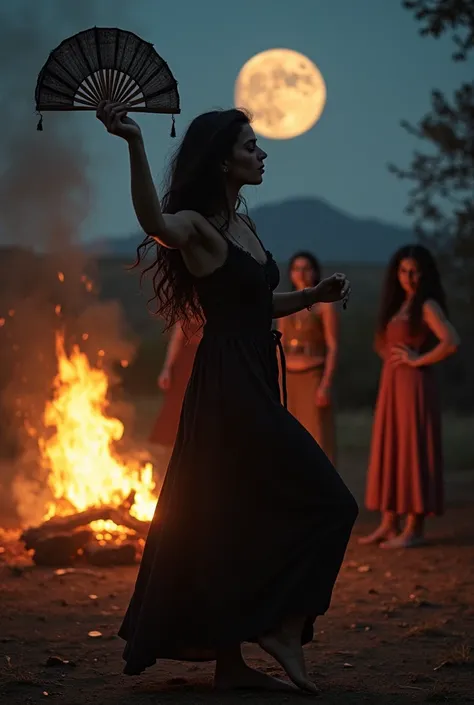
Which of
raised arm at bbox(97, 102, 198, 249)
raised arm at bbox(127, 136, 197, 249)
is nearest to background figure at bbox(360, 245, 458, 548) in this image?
raised arm at bbox(127, 136, 197, 249)

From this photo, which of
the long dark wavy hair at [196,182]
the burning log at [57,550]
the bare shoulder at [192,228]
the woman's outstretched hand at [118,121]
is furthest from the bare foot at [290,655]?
the burning log at [57,550]

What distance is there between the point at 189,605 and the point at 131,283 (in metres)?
66.5

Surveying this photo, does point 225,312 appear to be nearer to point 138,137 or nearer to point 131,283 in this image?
point 138,137

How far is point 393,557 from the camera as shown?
388 inches

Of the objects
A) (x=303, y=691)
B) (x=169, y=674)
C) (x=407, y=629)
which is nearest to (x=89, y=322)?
(x=407, y=629)

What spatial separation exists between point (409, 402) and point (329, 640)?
3.68m

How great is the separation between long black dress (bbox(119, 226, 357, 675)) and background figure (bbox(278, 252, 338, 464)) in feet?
18.1

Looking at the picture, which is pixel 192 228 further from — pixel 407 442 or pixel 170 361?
pixel 170 361

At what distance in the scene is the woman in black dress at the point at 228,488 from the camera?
5.20 meters

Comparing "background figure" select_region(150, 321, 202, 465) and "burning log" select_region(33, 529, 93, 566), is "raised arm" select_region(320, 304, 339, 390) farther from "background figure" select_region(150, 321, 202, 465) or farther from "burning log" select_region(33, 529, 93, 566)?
"burning log" select_region(33, 529, 93, 566)

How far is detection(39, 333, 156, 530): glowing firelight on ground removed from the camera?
35.0 feet

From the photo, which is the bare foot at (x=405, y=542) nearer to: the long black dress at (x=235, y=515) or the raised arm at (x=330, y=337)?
the raised arm at (x=330, y=337)

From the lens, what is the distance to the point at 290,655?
5242 mm

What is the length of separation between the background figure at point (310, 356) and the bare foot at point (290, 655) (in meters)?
5.65
